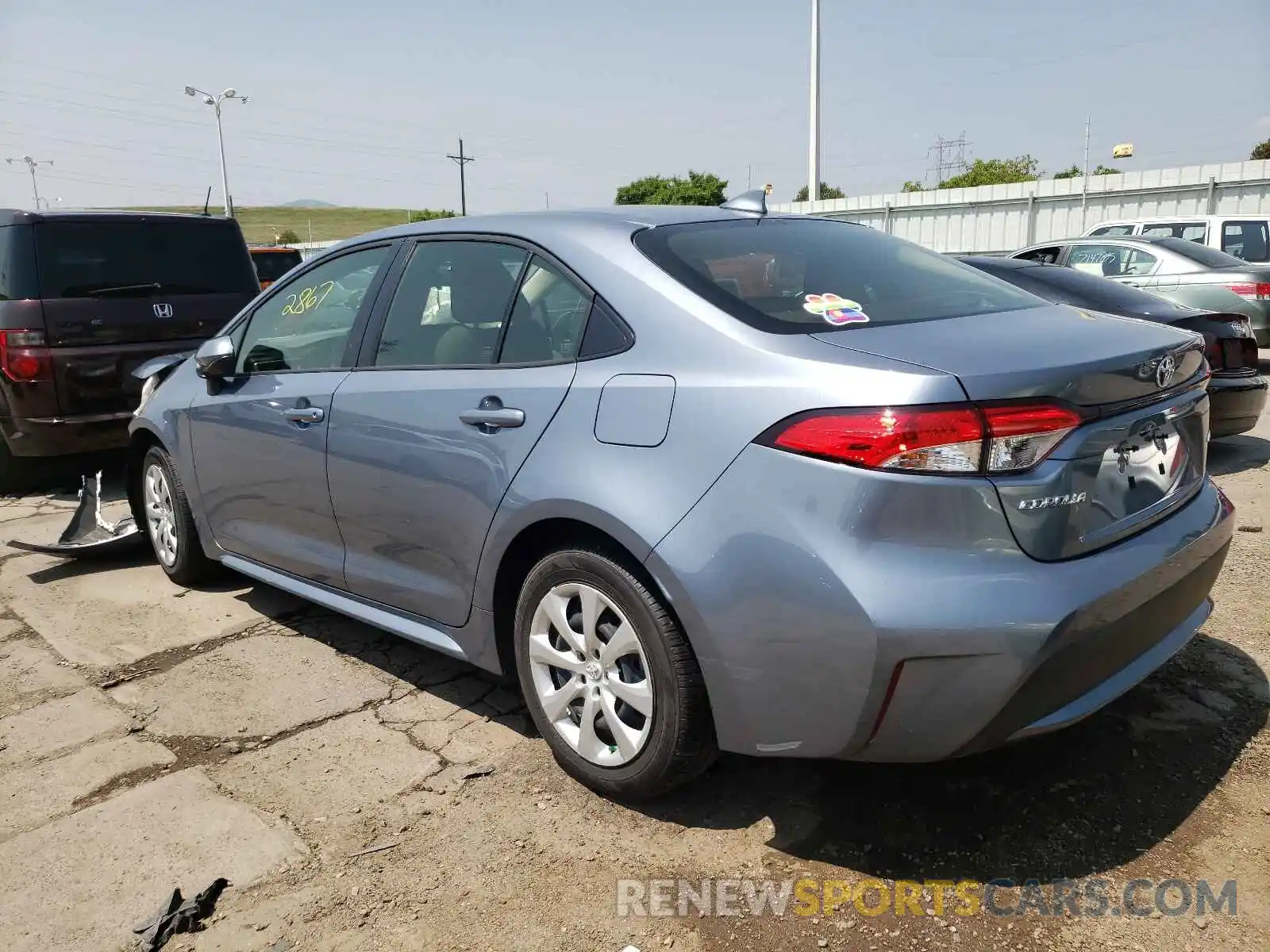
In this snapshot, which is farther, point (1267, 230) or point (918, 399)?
point (1267, 230)

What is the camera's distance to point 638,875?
7.98 ft

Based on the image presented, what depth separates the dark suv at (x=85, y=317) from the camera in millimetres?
6066

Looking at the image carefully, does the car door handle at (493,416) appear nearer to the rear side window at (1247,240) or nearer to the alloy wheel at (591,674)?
the alloy wheel at (591,674)

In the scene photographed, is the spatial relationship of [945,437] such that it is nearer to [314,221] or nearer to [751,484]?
[751,484]

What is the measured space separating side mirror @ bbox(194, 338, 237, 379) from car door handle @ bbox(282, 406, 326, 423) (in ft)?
1.79

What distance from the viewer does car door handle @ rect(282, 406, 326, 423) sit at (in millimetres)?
3453

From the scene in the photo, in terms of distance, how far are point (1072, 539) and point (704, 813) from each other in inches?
47.8

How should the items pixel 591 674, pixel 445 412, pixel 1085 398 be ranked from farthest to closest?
pixel 445 412, pixel 591 674, pixel 1085 398

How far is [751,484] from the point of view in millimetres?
2211

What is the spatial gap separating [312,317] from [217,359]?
1.66 ft

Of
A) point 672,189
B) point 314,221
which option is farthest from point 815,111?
point 314,221

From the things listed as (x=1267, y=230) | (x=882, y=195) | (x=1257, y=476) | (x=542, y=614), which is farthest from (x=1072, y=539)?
(x=882, y=195)

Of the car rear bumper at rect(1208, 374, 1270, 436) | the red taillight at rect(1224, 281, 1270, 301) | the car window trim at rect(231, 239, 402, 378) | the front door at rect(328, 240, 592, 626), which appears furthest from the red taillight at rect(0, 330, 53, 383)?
the red taillight at rect(1224, 281, 1270, 301)

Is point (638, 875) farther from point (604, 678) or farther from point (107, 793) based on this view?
point (107, 793)
